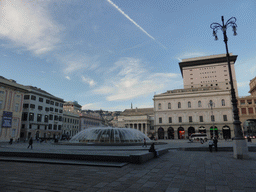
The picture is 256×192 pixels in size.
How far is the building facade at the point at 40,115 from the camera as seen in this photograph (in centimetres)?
4944

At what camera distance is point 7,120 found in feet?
129

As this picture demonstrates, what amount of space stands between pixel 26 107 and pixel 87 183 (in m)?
52.2

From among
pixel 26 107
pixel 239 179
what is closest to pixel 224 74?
pixel 26 107

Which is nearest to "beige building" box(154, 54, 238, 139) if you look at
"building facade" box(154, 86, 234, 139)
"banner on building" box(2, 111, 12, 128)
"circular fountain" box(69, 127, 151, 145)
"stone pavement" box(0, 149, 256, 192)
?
"building facade" box(154, 86, 234, 139)

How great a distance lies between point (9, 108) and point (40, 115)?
13.6 meters

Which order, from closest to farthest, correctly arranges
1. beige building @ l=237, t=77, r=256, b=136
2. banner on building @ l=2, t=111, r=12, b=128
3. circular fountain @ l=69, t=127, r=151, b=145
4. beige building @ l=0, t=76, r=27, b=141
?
circular fountain @ l=69, t=127, r=151, b=145
banner on building @ l=2, t=111, r=12, b=128
beige building @ l=0, t=76, r=27, b=141
beige building @ l=237, t=77, r=256, b=136

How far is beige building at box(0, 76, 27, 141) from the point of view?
1528 inches

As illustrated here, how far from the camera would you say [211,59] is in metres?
90.9

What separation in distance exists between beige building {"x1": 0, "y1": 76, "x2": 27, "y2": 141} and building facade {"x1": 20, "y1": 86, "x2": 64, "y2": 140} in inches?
220

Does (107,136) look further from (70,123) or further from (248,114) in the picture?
(248,114)

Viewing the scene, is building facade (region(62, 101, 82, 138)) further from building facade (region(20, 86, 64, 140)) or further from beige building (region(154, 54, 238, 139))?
beige building (region(154, 54, 238, 139))

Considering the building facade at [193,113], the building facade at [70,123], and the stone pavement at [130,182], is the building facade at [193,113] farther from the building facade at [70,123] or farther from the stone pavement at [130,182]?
the stone pavement at [130,182]

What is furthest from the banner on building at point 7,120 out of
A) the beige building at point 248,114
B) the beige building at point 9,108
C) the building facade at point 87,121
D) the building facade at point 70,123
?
the beige building at point 248,114

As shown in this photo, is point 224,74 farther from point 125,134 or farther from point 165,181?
point 165,181
